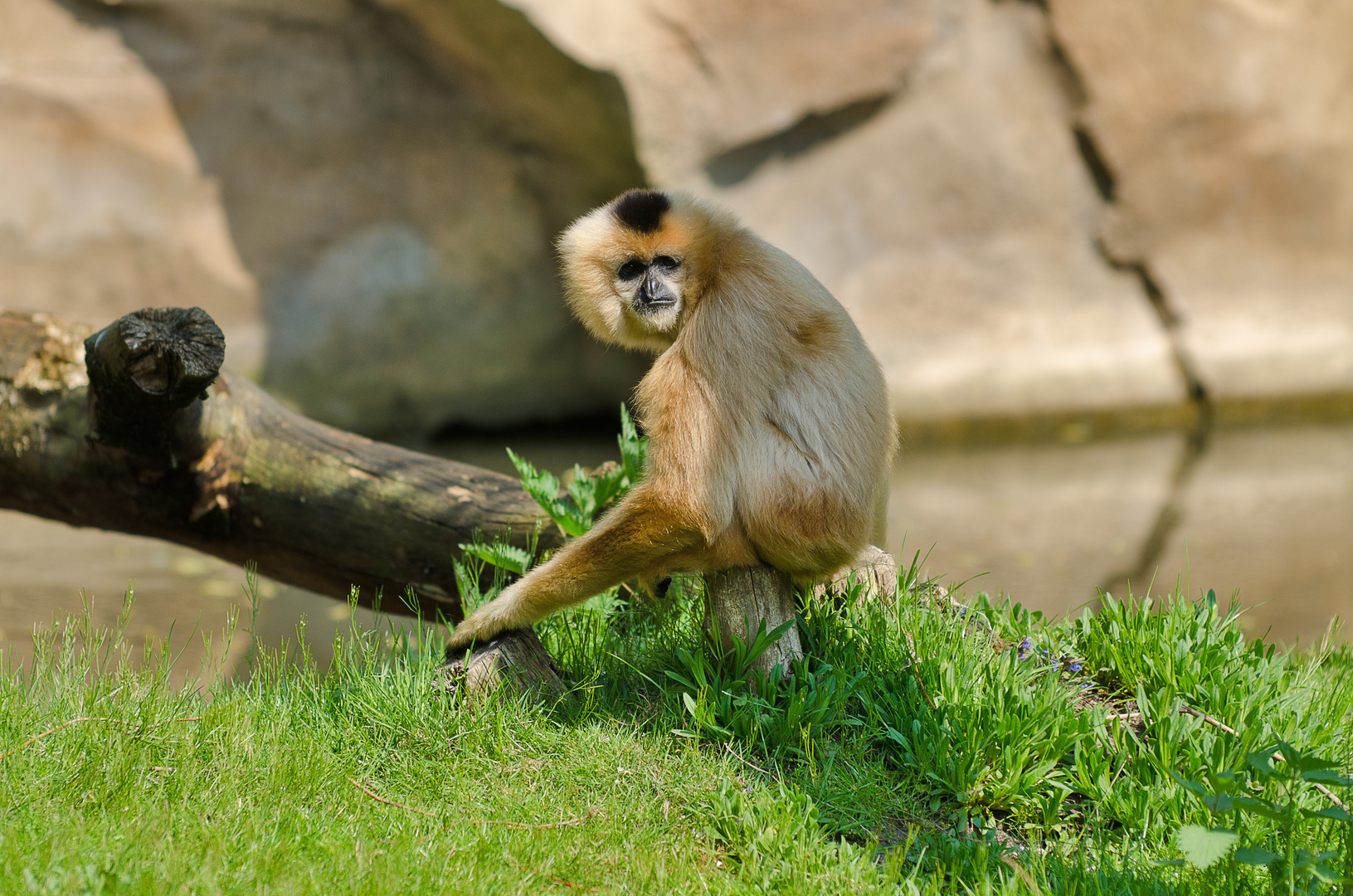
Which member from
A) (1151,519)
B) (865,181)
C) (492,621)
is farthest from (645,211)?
(865,181)

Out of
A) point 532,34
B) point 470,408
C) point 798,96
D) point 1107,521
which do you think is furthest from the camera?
point 470,408

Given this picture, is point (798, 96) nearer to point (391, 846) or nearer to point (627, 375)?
point (627, 375)

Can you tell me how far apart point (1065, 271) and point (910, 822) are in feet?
33.4

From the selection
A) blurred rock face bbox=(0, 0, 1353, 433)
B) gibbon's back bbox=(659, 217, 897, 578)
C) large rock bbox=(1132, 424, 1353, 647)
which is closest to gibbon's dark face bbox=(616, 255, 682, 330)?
gibbon's back bbox=(659, 217, 897, 578)

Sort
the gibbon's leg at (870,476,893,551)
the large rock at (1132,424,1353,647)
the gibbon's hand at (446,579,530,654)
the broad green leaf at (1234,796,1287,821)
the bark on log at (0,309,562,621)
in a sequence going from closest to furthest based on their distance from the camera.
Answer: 1. the broad green leaf at (1234,796,1287,821)
2. the gibbon's hand at (446,579,530,654)
3. the gibbon's leg at (870,476,893,551)
4. the bark on log at (0,309,562,621)
5. the large rock at (1132,424,1353,647)

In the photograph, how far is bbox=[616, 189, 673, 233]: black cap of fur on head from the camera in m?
3.77

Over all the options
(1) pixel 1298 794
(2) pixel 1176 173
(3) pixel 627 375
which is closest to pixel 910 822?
(1) pixel 1298 794

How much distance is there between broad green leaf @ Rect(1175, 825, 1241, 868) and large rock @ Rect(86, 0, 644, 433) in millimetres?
9495

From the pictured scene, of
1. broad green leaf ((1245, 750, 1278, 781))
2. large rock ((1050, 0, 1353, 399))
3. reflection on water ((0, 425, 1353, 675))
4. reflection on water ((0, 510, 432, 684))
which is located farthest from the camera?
large rock ((1050, 0, 1353, 399))

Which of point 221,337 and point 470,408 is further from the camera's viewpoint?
point 470,408

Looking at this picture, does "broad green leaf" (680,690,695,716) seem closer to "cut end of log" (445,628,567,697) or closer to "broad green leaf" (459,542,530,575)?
"cut end of log" (445,628,567,697)

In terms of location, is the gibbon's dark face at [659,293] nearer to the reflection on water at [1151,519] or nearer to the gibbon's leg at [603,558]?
the gibbon's leg at [603,558]

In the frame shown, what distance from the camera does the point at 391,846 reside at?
2707 millimetres

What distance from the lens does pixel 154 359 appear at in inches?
148
